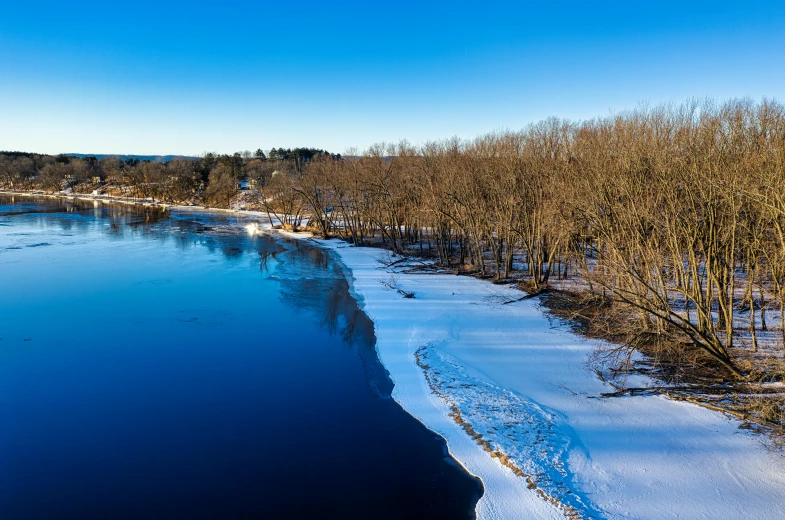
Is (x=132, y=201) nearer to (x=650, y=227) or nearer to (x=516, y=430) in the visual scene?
(x=650, y=227)

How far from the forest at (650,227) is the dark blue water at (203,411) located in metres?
7.13

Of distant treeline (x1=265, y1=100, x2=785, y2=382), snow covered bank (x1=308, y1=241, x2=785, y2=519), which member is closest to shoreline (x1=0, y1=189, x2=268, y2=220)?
distant treeline (x1=265, y1=100, x2=785, y2=382)

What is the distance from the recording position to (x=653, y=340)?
589 inches

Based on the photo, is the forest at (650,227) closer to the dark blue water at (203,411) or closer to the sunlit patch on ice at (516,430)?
the sunlit patch on ice at (516,430)

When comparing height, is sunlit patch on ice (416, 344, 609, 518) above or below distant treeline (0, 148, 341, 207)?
below

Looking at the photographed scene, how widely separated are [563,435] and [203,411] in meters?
8.89

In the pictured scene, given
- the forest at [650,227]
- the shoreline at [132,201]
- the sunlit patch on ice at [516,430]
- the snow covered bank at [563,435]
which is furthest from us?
the shoreline at [132,201]

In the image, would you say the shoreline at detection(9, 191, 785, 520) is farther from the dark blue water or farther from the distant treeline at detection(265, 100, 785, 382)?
the distant treeline at detection(265, 100, 785, 382)

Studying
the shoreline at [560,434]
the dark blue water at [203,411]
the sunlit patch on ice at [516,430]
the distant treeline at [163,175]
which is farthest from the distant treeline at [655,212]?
the distant treeline at [163,175]

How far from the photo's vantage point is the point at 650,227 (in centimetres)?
1661

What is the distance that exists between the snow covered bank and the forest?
1372mm

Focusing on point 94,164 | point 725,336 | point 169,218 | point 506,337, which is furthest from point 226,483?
point 94,164

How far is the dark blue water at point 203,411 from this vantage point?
28.9 ft

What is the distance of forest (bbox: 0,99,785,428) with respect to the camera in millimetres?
12297
